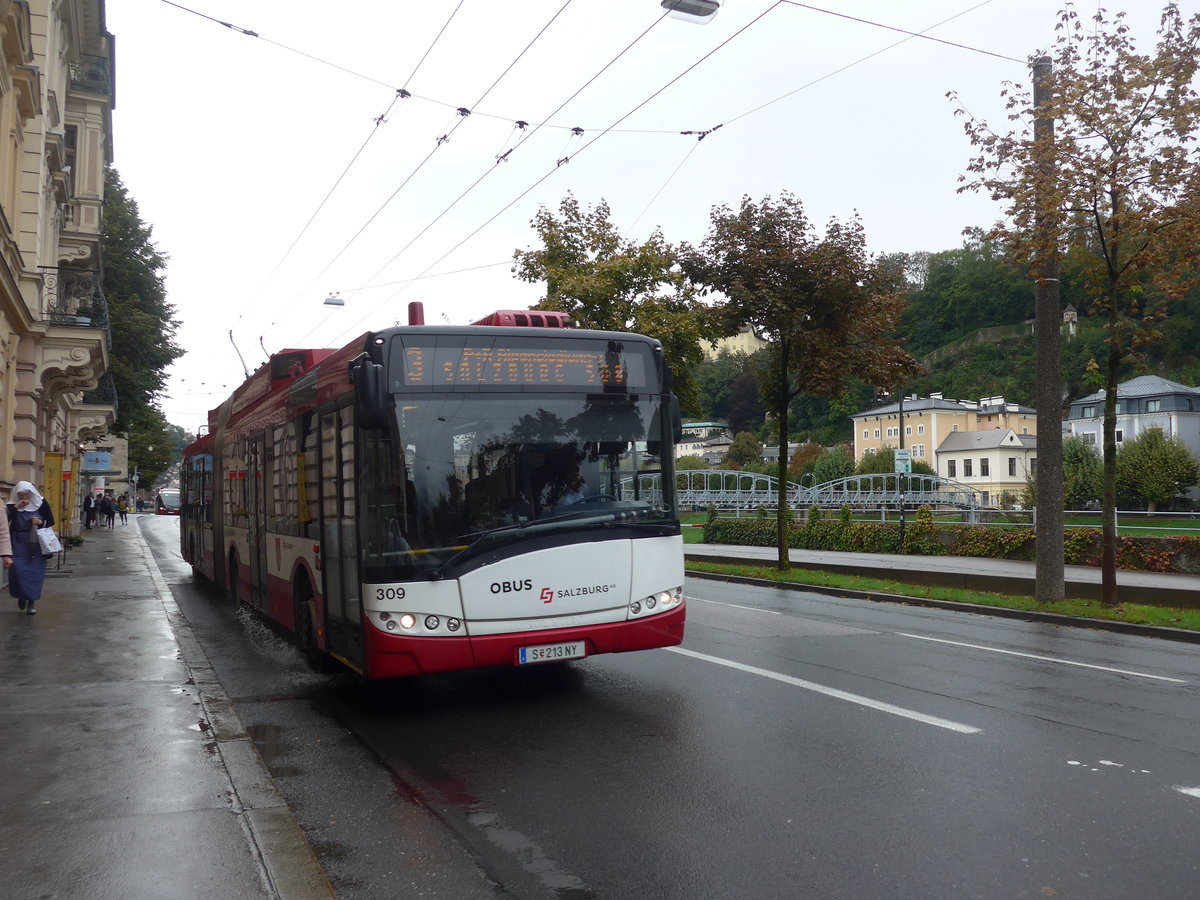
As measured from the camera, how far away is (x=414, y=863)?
479cm

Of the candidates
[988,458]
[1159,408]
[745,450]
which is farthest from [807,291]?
[745,450]

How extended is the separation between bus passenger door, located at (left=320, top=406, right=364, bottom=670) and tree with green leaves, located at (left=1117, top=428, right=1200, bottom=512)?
58.8m

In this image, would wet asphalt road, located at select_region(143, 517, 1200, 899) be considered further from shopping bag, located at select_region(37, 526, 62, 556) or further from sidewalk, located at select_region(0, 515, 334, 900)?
shopping bag, located at select_region(37, 526, 62, 556)

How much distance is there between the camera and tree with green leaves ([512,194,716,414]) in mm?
26000

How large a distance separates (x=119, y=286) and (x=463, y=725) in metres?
36.9

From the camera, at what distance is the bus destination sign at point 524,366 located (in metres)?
7.77

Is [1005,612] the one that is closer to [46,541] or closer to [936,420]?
[46,541]

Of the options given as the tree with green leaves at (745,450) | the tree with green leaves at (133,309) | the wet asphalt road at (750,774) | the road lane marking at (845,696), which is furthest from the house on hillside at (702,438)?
the wet asphalt road at (750,774)

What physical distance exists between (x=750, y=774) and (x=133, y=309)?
1409 inches

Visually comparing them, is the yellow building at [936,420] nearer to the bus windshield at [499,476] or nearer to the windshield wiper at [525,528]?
the bus windshield at [499,476]

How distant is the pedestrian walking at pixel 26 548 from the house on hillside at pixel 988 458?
106 meters

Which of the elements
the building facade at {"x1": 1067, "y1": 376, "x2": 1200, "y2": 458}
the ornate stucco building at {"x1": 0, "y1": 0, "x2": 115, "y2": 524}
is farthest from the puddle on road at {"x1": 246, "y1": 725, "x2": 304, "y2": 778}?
the building facade at {"x1": 1067, "y1": 376, "x2": 1200, "y2": 458}

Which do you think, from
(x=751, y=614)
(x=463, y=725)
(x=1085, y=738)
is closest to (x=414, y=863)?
(x=463, y=725)

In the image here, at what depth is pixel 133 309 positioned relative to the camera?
37.1m
